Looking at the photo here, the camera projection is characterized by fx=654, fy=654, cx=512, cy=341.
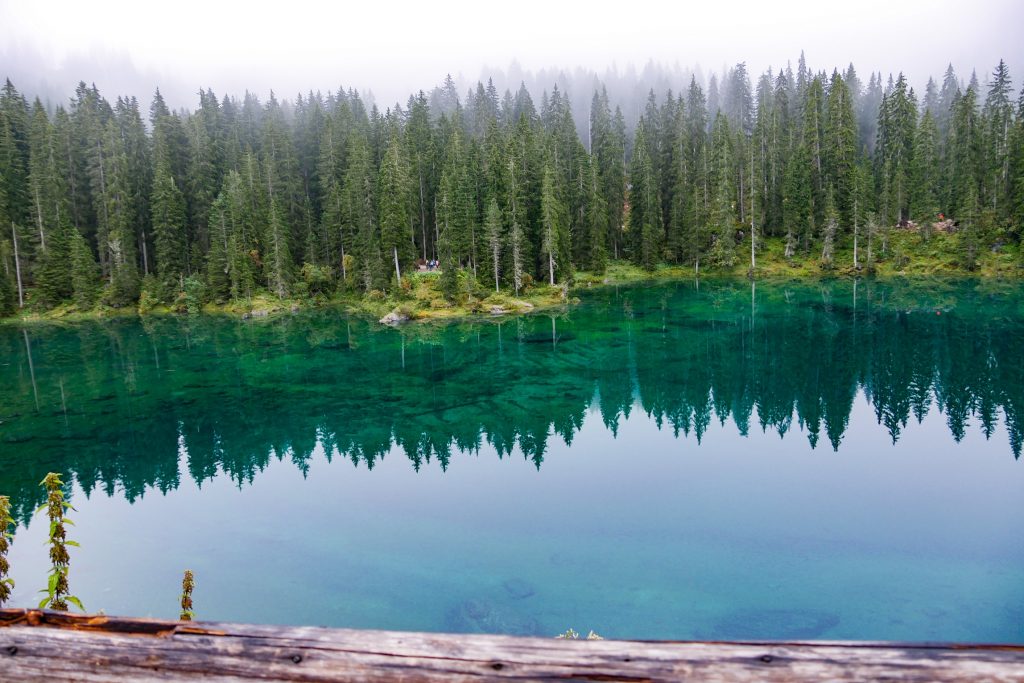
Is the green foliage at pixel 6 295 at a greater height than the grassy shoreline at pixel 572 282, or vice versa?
the green foliage at pixel 6 295

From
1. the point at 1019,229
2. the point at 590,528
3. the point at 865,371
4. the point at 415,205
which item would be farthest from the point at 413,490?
the point at 1019,229

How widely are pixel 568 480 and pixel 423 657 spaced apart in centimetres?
2039

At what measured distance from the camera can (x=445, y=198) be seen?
72875 millimetres

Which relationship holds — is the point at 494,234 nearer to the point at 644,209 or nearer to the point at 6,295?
the point at 644,209

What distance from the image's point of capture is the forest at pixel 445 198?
7506 centimetres

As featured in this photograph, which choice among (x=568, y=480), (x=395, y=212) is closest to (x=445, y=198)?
(x=395, y=212)

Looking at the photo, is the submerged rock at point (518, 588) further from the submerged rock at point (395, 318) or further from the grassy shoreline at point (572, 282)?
the grassy shoreline at point (572, 282)

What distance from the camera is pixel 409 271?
76375 millimetres

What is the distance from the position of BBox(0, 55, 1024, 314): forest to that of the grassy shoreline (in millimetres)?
1235

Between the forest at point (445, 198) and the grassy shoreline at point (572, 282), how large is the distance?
1.24 meters

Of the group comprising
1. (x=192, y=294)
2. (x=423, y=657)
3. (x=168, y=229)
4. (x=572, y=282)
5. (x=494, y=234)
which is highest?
(x=168, y=229)

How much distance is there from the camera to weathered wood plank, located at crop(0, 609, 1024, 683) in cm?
324

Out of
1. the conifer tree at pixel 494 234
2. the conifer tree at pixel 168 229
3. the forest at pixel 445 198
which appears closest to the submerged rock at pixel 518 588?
the forest at pixel 445 198

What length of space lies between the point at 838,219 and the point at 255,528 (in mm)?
82182
